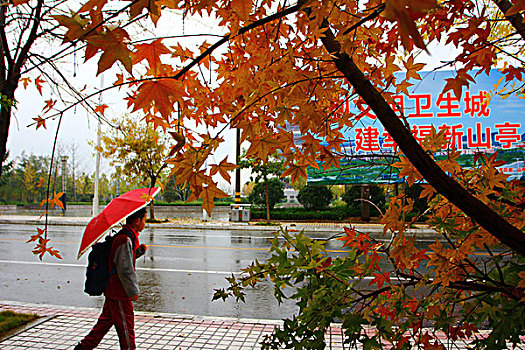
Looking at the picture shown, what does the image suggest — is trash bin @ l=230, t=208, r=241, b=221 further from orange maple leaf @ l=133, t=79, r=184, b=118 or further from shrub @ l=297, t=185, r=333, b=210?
orange maple leaf @ l=133, t=79, r=184, b=118

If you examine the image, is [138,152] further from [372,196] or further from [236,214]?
[372,196]

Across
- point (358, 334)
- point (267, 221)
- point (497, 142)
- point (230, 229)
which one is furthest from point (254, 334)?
point (497, 142)

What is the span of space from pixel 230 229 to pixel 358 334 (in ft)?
46.7

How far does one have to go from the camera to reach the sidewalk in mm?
3777

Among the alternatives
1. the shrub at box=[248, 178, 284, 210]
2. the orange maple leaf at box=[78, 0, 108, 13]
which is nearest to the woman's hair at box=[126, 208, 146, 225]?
the orange maple leaf at box=[78, 0, 108, 13]

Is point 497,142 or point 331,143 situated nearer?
point 331,143

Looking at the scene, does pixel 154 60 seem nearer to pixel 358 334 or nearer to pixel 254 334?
pixel 358 334

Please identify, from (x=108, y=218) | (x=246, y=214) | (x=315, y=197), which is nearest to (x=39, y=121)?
(x=108, y=218)

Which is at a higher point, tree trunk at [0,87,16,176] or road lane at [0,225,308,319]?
tree trunk at [0,87,16,176]

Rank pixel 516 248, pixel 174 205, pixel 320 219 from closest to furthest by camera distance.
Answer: pixel 516 248 → pixel 320 219 → pixel 174 205

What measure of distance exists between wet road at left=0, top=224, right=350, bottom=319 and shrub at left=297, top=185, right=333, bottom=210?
6.55 meters

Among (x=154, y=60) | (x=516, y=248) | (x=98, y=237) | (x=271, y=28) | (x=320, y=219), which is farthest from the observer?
(x=320, y=219)

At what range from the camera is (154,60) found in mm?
1120

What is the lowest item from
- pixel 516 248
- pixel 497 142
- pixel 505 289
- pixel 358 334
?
pixel 358 334
